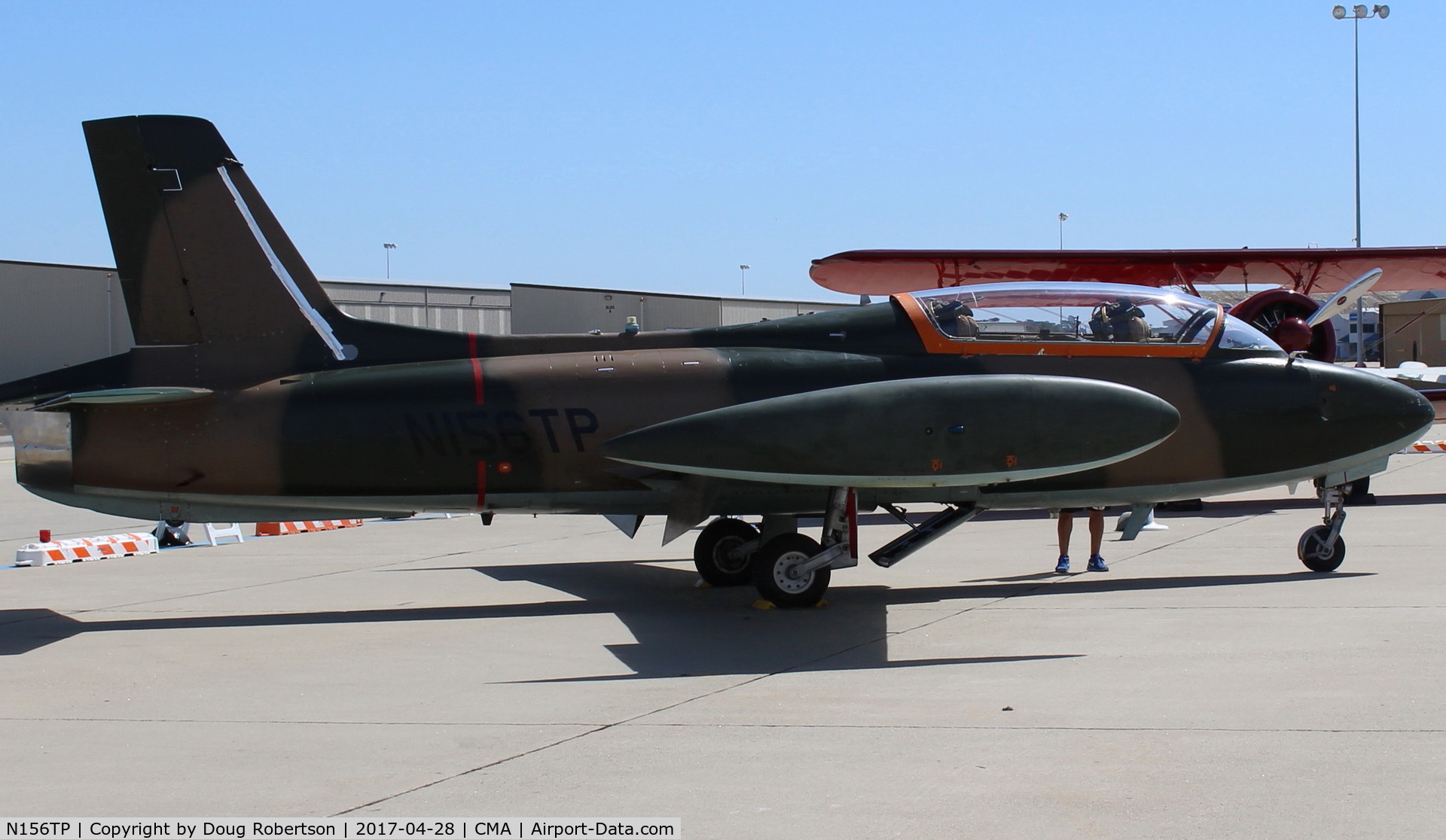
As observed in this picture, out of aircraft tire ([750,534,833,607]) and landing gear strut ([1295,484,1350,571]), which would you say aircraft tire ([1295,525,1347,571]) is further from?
aircraft tire ([750,534,833,607])

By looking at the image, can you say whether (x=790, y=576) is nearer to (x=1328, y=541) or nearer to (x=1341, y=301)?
(x=1328, y=541)

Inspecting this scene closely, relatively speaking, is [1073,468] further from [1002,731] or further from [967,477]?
[1002,731]

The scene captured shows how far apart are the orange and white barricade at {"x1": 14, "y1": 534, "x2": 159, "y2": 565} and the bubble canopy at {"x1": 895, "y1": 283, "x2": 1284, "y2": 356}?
9770 mm

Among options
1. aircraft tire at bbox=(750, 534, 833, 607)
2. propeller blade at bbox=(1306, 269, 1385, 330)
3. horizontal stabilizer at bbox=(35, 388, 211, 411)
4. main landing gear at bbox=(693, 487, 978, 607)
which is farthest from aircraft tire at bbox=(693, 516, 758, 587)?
propeller blade at bbox=(1306, 269, 1385, 330)

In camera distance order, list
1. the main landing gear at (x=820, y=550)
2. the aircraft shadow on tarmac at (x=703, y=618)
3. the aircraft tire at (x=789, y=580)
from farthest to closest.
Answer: the aircraft tire at (x=789, y=580) < the main landing gear at (x=820, y=550) < the aircraft shadow on tarmac at (x=703, y=618)

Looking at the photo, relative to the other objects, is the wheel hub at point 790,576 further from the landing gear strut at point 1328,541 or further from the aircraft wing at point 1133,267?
the aircraft wing at point 1133,267

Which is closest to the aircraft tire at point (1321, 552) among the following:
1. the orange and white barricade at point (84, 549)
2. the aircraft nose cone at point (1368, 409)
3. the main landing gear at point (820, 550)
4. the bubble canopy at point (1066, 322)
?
the aircraft nose cone at point (1368, 409)

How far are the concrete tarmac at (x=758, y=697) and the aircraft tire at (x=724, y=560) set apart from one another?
240 mm

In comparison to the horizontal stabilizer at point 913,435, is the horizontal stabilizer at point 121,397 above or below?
above

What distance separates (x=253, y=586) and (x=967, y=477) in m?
7.14

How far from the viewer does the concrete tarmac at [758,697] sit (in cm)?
535

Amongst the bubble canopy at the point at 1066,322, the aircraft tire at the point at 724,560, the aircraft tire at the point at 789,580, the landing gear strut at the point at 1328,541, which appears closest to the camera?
the aircraft tire at the point at 789,580

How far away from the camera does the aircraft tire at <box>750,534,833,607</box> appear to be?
10.6m

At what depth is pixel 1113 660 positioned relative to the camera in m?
8.23
